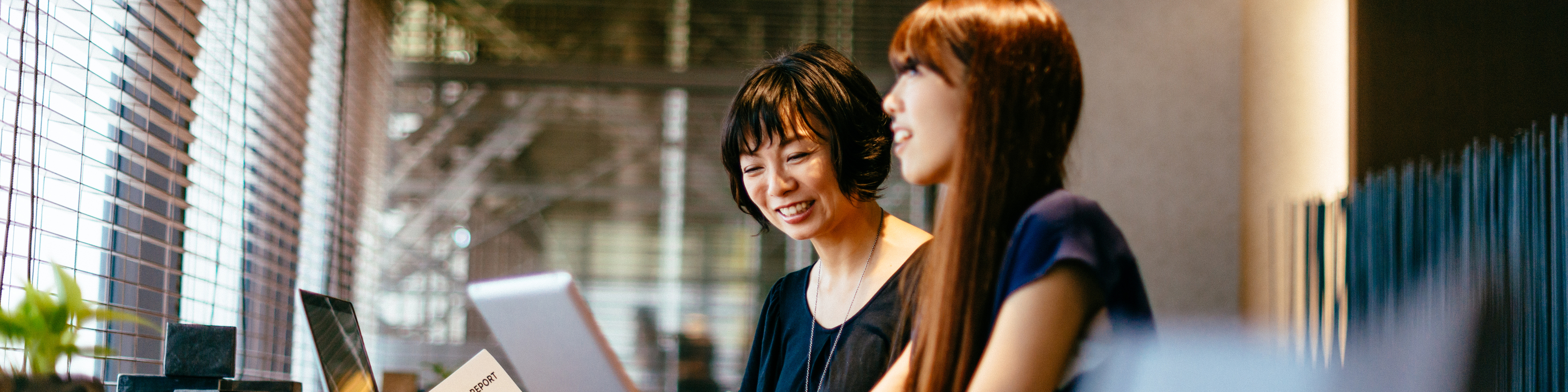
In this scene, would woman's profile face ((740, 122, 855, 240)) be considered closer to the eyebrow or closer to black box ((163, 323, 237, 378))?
the eyebrow

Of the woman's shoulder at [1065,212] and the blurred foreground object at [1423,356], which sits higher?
the woman's shoulder at [1065,212]

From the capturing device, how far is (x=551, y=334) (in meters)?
1.25

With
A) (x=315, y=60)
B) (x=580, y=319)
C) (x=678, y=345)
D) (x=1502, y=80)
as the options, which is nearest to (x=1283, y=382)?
(x=1502, y=80)

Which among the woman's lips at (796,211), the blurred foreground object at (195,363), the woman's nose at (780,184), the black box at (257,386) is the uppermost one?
the woman's nose at (780,184)

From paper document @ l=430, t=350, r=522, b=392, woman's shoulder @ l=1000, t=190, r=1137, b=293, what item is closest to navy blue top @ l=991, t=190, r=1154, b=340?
woman's shoulder @ l=1000, t=190, r=1137, b=293

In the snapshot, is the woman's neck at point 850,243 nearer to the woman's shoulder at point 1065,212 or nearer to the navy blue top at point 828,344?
the navy blue top at point 828,344

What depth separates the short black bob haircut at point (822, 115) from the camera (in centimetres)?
120

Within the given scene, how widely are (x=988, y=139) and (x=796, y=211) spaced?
0.59 meters

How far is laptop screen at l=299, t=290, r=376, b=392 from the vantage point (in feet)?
3.81

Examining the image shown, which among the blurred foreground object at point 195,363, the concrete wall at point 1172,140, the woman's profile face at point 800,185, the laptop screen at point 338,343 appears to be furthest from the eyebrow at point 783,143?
the concrete wall at point 1172,140

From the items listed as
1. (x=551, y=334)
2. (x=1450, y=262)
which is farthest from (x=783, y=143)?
(x=1450, y=262)

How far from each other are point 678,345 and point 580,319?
1927 millimetres

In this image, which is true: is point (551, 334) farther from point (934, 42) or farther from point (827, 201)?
point (934, 42)

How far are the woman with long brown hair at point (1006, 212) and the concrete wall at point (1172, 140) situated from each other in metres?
1.95
